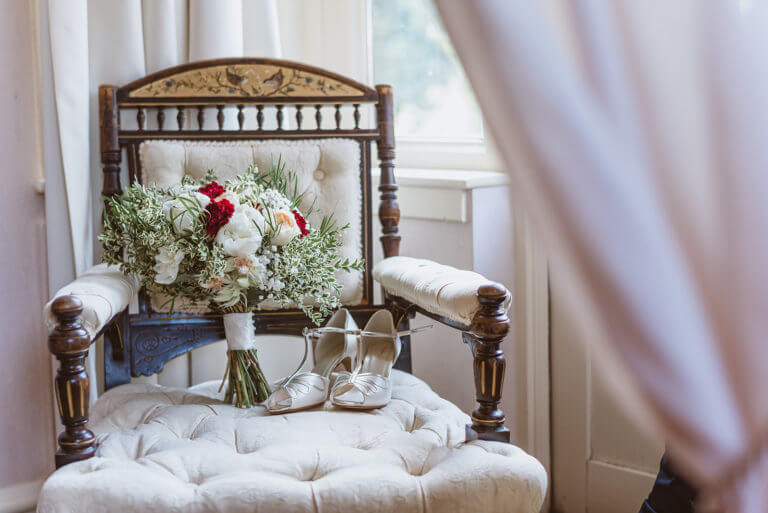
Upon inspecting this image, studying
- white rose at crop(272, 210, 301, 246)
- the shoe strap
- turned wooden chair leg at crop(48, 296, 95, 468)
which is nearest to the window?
the shoe strap

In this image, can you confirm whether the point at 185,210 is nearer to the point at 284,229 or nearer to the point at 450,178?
the point at 284,229

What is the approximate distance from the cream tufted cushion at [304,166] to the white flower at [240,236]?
0.38 m

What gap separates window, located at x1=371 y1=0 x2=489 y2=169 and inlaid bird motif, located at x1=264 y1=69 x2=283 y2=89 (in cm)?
63

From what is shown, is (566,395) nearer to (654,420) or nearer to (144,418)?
(144,418)

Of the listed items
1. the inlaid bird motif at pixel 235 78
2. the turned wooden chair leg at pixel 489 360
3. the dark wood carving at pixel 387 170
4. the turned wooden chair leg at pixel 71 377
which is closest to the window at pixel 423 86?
the dark wood carving at pixel 387 170

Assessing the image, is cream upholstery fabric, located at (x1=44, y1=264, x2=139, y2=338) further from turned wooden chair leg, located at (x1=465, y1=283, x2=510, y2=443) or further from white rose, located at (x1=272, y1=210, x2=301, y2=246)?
turned wooden chair leg, located at (x1=465, y1=283, x2=510, y2=443)

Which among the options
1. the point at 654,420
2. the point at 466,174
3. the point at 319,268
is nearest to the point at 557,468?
the point at 466,174

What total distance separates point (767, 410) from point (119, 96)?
4.88ft

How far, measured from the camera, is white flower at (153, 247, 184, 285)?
1292 millimetres

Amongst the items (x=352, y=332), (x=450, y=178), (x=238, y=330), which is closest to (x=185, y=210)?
(x=238, y=330)

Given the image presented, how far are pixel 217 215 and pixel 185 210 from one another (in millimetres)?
56

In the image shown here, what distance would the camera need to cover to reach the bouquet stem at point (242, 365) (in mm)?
1429

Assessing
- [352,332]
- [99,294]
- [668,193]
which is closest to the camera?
[668,193]

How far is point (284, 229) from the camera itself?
133 cm
